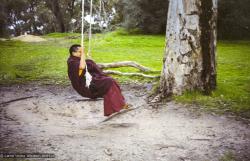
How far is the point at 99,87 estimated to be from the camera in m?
8.34

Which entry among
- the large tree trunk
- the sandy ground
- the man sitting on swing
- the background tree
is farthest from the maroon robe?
the background tree

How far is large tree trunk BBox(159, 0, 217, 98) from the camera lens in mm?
9008

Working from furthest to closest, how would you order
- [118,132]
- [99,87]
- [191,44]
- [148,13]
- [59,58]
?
[148,13], [59,58], [191,44], [99,87], [118,132]

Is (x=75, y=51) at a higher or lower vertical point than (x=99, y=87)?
higher

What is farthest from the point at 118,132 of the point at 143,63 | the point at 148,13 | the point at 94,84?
the point at 148,13

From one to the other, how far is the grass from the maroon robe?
6.00ft

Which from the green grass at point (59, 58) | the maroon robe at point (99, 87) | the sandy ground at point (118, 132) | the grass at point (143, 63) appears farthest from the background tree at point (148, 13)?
the maroon robe at point (99, 87)

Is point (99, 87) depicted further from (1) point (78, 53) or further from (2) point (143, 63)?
(2) point (143, 63)

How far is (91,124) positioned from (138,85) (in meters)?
4.07

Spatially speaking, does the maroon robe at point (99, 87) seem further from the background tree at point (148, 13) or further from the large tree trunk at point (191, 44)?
the background tree at point (148, 13)

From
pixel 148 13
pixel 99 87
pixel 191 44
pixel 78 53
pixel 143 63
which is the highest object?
pixel 148 13

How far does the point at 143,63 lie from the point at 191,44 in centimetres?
719

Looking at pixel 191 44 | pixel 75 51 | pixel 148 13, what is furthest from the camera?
pixel 148 13

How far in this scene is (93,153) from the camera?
570 centimetres
